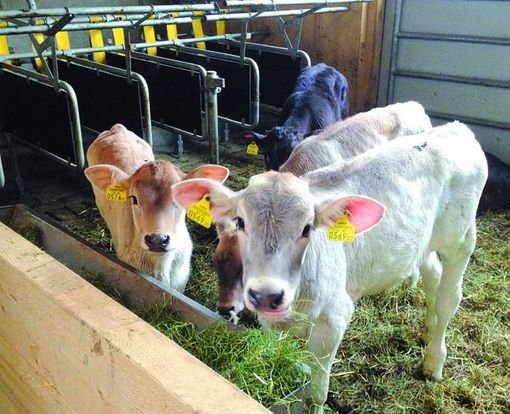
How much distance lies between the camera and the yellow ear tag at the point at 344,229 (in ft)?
7.24

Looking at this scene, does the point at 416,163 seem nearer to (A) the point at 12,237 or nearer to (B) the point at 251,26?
(A) the point at 12,237

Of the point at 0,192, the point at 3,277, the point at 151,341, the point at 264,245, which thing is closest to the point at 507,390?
the point at 264,245

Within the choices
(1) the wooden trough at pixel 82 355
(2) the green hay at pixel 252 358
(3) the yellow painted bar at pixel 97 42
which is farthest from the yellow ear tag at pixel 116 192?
(3) the yellow painted bar at pixel 97 42

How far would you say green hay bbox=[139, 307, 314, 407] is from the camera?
1.82 m

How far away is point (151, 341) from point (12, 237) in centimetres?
→ 84

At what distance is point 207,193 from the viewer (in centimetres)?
234

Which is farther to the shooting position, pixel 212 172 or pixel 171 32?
pixel 171 32

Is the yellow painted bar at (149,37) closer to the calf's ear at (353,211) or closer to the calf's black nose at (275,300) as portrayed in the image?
the calf's ear at (353,211)

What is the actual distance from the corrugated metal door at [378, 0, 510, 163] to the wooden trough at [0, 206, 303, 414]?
16.9 ft

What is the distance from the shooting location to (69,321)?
1508 mm

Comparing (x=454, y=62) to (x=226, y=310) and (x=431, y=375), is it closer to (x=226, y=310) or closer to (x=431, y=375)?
(x=431, y=375)

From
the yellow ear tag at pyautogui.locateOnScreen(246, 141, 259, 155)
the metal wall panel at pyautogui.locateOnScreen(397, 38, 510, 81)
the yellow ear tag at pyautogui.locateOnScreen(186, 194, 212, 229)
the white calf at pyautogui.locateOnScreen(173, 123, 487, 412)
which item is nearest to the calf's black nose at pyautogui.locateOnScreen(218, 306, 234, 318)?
the white calf at pyautogui.locateOnScreen(173, 123, 487, 412)

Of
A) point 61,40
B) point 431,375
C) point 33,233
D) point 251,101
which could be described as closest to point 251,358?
point 33,233

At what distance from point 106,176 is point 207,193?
1.06 metres
